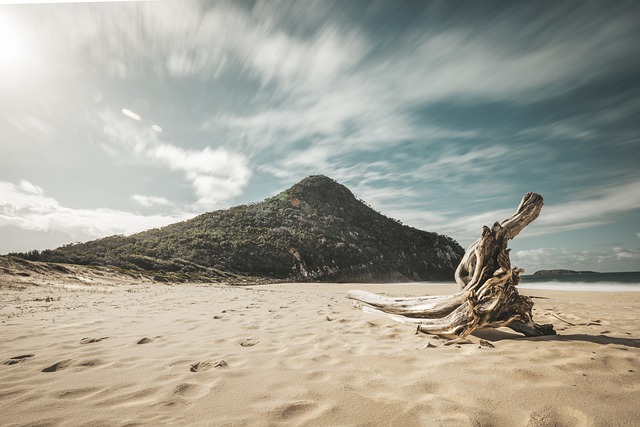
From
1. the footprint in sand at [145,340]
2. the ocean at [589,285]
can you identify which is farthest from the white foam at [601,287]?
the footprint in sand at [145,340]

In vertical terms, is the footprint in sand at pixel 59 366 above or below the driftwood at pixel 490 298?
below

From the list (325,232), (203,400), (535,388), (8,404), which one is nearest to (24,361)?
(8,404)

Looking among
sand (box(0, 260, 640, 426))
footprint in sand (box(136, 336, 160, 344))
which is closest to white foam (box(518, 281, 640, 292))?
sand (box(0, 260, 640, 426))

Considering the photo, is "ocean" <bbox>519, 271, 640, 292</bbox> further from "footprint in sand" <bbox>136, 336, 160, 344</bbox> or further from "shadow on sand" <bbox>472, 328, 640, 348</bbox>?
"footprint in sand" <bbox>136, 336, 160, 344</bbox>

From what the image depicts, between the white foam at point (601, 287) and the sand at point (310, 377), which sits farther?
the white foam at point (601, 287)

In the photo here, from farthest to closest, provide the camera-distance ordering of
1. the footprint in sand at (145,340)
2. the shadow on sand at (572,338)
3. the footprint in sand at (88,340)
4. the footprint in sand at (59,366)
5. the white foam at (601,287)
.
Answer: the white foam at (601,287)
the footprint in sand at (145,340)
the footprint in sand at (88,340)
the shadow on sand at (572,338)
the footprint in sand at (59,366)

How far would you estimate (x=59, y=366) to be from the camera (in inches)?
125

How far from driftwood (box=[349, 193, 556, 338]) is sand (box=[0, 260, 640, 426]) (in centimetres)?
30

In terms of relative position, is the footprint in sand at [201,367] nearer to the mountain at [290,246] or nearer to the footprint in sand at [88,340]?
the footprint in sand at [88,340]

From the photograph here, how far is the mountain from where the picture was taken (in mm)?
26970

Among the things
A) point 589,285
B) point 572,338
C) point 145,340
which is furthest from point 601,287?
point 145,340

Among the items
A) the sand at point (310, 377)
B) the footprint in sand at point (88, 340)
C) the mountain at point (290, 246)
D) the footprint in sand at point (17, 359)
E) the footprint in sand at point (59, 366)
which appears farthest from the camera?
the mountain at point (290, 246)

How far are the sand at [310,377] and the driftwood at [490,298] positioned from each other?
303 millimetres

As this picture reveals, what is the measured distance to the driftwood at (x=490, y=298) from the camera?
4238 millimetres
